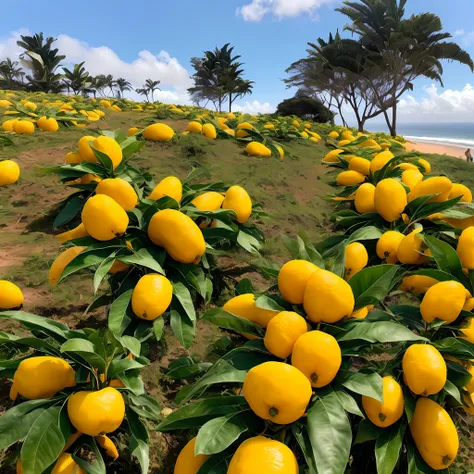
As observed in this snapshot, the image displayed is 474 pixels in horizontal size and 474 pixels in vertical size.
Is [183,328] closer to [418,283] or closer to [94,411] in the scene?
[94,411]

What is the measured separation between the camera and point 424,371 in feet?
5.24

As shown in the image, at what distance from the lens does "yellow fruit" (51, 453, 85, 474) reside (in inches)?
62.4

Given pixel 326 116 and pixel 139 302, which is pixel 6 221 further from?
pixel 326 116

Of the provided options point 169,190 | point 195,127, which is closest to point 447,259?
point 169,190

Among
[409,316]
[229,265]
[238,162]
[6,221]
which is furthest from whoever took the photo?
[238,162]

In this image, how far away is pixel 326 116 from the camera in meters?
24.5

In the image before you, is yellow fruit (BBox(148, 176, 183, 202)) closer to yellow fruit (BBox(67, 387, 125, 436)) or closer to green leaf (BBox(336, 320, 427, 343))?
yellow fruit (BBox(67, 387, 125, 436))

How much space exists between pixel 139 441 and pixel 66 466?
0.33m

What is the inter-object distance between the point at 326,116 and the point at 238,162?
20204 millimetres

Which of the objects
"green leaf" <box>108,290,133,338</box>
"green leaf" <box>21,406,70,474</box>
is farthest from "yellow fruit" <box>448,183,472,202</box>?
"green leaf" <box>21,406,70,474</box>

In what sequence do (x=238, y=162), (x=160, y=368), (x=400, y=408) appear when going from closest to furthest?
(x=400, y=408) → (x=160, y=368) → (x=238, y=162)

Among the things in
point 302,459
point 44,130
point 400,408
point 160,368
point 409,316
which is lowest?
point 160,368

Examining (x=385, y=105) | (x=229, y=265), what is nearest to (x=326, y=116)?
(x=385, y=105)

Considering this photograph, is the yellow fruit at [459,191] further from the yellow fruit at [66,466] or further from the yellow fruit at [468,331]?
the yellow fruit at [66,466]
